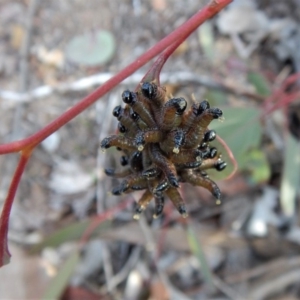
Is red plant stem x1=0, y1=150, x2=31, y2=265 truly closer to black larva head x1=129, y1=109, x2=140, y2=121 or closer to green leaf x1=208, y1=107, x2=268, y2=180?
black larva head x1=129, y1=109, x2=140, y2=121

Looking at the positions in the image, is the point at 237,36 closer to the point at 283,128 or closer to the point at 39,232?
the point at 283,128

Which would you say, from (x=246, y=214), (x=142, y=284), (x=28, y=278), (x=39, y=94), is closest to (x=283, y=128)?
(x=246, y=214)

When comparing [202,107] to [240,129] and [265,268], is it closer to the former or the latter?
[240,129]

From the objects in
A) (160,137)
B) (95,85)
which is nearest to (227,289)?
(95,85)

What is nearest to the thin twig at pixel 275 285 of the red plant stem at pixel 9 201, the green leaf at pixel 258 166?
the green leaf at pixel 258 166

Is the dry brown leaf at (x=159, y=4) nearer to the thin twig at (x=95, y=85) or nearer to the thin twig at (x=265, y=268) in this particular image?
the thin twig at (x=95, y=85)

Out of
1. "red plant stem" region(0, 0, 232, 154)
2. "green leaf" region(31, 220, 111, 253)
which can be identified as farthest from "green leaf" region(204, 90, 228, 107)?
"red plant stem" region(0, 0, 232, 154)
